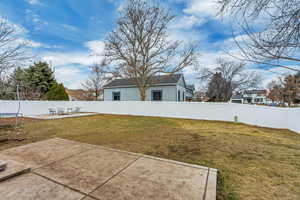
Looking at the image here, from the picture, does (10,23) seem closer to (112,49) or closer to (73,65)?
(112,49)

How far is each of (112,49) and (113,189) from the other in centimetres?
1152

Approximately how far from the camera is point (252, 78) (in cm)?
1305

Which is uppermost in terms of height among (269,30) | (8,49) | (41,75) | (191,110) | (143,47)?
(143,47)

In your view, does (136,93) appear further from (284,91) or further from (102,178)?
(284,91)

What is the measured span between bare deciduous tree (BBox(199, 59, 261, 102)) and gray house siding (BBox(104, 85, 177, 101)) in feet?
15.3

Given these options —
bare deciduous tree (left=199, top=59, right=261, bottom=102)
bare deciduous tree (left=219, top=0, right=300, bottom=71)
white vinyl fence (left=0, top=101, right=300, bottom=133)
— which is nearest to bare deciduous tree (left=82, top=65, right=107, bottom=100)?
white vinyl fence (left=0, top=101, right=300, bottom=133)

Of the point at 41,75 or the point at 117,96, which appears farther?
the point at 41,75

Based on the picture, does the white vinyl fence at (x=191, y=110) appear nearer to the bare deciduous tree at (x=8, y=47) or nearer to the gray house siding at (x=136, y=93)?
the gray house siding at (x=136, y=93)

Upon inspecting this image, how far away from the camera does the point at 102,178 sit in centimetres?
196

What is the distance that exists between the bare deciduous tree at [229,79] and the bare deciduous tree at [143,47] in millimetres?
3747

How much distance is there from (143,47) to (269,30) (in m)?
10.0

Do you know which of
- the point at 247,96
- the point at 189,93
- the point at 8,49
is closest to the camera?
the point at 8,49

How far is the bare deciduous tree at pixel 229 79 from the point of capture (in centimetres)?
1274

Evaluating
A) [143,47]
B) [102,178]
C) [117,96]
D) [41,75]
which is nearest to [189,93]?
[117,96]
